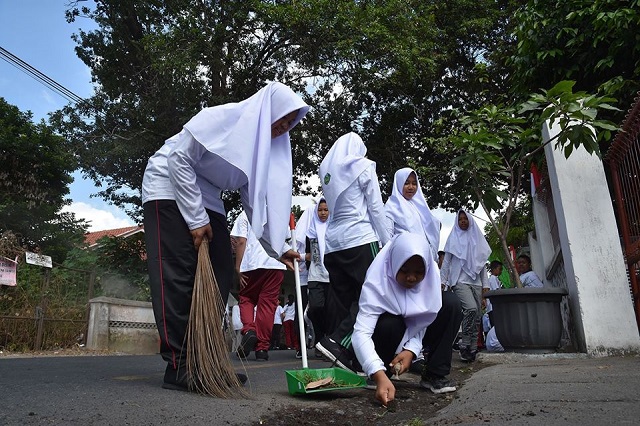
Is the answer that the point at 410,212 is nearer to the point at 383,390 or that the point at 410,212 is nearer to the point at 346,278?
the point at 346,278

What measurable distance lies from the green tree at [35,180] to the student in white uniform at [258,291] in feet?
28.8

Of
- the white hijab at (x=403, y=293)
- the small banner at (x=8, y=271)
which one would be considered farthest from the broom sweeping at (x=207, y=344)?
the small banner at (x=8, y=271)

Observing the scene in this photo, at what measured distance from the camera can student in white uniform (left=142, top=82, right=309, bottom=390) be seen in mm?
2973

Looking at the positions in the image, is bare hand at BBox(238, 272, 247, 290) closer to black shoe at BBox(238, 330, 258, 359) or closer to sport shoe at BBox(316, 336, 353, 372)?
black shoe at BBox(238, 330, 258, 359)

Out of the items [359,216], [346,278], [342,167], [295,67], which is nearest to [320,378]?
[346,278]

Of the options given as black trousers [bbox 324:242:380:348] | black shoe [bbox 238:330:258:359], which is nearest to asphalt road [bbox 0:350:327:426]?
Answer: black trousers [bbox 324:242:380:348]

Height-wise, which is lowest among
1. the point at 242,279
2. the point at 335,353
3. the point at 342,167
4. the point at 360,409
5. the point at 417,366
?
the point at 360,409

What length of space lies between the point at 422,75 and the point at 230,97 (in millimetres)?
4312

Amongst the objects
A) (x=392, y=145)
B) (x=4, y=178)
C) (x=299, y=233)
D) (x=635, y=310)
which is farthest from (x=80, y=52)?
(x=635, y=310)

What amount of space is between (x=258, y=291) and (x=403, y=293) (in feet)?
9.81

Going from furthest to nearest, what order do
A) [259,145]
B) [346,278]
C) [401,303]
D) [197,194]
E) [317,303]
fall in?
1. [317,303]
2. [346,278]
3. [401,303]
4. [259,145]
5. [197,194]

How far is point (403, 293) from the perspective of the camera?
332 centimetres

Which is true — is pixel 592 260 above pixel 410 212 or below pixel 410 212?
below

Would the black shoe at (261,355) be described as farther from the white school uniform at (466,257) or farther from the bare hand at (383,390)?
the bare hand at (383,390)
